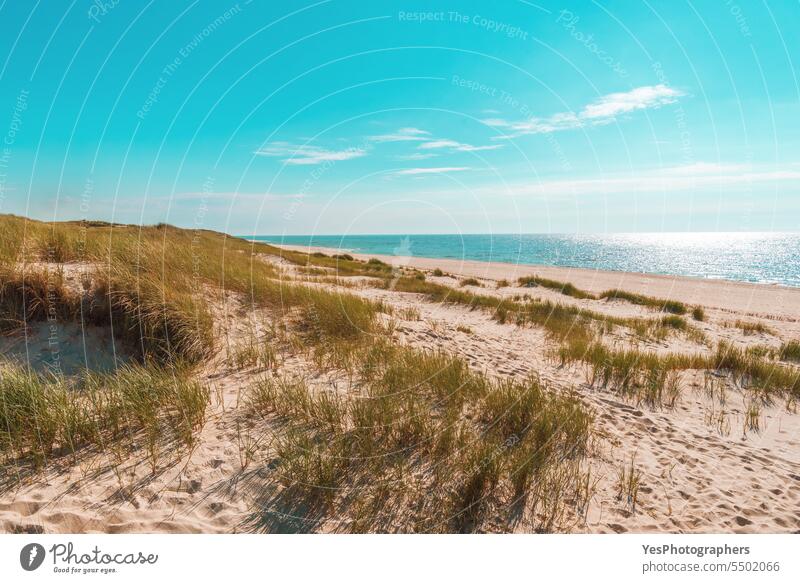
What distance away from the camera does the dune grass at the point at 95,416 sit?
13.9ft

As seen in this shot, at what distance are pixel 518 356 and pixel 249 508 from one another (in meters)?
6.64

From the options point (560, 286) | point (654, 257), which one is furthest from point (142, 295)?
point (654, 257)

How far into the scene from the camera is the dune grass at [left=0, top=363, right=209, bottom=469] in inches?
167

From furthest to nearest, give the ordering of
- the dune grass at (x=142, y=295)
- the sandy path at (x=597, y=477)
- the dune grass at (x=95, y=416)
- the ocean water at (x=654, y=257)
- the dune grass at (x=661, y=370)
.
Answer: the ocean water at (x=654, y=257) < the dune grass at (x=661, y=370) < the dune grass at (x=142, y=295) < the dune grass at (x=95, y=416) < the sandy path at (x=597, y=477)

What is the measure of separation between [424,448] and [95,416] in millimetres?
3891

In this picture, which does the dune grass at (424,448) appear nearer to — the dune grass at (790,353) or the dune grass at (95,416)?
the dune grass at (95,416)

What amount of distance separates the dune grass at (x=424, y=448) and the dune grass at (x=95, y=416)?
3.10ft

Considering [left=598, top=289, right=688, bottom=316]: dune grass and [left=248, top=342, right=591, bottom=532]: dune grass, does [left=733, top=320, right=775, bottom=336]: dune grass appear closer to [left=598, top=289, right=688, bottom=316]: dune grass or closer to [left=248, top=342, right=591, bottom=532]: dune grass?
[left=598, top=289, right=688, bottom=316]: dune grass

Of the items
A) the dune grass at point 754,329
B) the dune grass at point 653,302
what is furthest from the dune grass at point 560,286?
the dune grass at point 754,329

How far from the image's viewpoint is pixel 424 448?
455 centimetres

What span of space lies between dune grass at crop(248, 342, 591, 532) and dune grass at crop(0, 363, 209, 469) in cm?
94

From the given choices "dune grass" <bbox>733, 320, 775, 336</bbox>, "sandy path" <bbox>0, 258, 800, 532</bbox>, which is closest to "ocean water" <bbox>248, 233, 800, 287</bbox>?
"dune grass" <bbox>733, 320, 775, 336</bbox>

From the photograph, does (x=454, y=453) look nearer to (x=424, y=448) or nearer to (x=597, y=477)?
(x=424, y=448)
